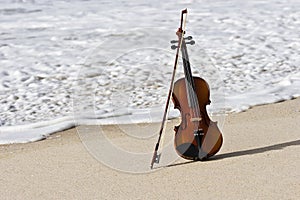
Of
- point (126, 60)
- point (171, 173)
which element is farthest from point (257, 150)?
point (126, 60)

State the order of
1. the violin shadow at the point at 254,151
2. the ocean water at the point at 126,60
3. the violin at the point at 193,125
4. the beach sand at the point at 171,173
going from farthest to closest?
the ocean water at the point at 126,60
the violin shadow at the point at 254,151
the violin at the point at 193,125
the beach sand at the point at 171,173

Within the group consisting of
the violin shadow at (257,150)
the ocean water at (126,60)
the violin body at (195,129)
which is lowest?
the ocean water at (126,60)

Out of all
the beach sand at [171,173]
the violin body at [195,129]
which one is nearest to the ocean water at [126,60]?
the beach sand at [171,173]

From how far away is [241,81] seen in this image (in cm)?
496

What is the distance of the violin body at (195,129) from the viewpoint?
10.1 ft

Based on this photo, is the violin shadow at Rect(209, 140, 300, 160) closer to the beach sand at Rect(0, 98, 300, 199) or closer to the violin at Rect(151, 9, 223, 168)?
the beach sand at Rect(0, 98, 300, 199)

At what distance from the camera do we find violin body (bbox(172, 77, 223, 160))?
3080mm

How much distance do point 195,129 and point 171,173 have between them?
216 mm

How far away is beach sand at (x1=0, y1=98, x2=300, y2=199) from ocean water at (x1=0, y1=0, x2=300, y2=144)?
40cm

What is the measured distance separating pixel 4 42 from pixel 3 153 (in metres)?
3.56

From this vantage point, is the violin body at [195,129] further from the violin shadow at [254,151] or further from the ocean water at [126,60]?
the ocean water at [126,60]

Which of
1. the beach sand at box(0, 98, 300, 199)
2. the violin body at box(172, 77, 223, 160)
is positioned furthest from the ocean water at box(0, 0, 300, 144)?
the violin body at box(172, 77, 223, 160)

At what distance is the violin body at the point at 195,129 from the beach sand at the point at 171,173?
6 centimetres

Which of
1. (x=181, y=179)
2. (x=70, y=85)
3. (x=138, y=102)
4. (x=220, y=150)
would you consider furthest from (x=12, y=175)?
(x=70, y=85)
